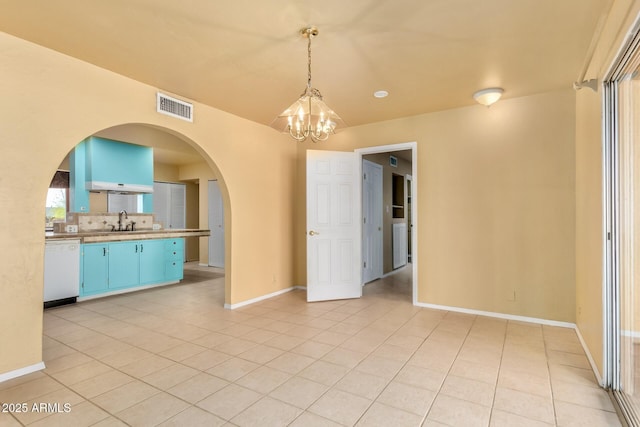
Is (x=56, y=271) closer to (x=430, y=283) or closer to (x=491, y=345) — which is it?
(x=430, y=283)

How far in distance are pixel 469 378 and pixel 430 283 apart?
1.88m

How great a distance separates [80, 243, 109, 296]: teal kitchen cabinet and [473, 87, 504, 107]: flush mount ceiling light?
545 cm

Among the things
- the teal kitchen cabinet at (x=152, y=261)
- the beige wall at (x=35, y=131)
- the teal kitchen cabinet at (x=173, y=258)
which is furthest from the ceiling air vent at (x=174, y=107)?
the teal kitchen cabinet at (x=173, y=258)

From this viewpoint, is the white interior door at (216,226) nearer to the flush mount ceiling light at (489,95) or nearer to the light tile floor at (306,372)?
the light tile floor at (306,372)

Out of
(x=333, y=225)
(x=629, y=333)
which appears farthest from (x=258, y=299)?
(x=629, y=333)

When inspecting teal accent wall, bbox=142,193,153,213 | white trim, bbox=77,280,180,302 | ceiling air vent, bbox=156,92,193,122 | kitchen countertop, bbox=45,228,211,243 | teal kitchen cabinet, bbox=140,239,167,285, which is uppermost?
ceiling air vent, bbox=156,92,193,122

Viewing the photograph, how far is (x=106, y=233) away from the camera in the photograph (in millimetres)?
4832

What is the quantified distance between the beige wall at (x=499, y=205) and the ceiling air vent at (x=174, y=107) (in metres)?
2.65

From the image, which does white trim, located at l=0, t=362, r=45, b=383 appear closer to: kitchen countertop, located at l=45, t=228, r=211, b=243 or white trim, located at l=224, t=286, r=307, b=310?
white trim, located at l=224, t=286, r=307, b=310

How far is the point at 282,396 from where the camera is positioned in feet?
6.83

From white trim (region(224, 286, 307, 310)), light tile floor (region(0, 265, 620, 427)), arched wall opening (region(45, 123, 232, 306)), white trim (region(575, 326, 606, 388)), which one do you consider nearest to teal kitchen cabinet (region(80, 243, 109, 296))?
light tile floor (region(0, 265, 620, 427))

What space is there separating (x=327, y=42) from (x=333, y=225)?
2651mm

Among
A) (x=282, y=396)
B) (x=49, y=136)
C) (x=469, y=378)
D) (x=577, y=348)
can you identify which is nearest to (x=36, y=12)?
(x=49, y=136)

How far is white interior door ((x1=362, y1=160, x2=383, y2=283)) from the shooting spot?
17.9 ft
